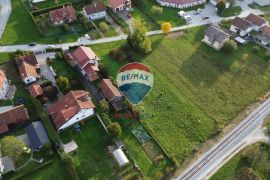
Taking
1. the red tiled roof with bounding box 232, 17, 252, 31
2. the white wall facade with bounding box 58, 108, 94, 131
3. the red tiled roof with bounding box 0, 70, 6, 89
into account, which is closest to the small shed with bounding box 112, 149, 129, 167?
the white wall facade with bounding box 58, 108, 94, 131

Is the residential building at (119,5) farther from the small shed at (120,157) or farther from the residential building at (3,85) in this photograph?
the small shed at (120,157)

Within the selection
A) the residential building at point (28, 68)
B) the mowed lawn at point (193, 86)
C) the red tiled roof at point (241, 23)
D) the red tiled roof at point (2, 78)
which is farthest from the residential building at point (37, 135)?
the red tiled roof at point (241, 23)

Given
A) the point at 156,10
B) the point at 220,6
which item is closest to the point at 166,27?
the point at 156,10

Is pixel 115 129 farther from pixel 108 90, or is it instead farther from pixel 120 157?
pixel 108 90

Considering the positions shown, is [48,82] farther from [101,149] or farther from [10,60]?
[101,149]

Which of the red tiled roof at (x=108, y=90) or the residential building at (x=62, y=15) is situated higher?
the residential building at (x=62, y=15)

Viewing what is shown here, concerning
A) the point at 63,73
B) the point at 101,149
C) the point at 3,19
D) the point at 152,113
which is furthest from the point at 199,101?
the point at 3,19
